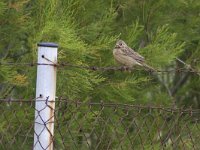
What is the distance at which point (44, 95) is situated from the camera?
358 centimetres

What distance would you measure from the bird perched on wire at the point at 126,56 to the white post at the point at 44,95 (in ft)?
11.5

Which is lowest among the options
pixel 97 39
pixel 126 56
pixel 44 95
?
pixel 44 95

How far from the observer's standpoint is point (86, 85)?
7.08 metres

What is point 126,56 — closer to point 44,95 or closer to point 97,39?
point 97,39

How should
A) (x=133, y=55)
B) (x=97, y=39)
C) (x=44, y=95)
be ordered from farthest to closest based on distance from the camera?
(x=97, y=39) < (x=133, y=55) < (x=44, y=95)

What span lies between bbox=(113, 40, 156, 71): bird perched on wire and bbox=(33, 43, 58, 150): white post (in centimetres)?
349

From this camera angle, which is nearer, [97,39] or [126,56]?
[126,56]

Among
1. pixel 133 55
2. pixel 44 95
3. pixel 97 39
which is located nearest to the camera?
pixel 44 95

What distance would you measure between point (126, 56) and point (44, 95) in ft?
12.0

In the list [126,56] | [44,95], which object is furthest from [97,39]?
[44,95]

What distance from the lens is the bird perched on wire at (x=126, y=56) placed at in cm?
708

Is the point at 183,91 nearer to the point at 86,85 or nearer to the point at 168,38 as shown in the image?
the point at 168,38

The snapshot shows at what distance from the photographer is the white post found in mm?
3580

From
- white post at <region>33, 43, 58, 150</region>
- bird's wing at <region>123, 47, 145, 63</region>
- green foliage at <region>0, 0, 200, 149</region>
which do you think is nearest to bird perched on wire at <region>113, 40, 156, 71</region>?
bird's wing at <region>123, 47, 145, 63</region>
